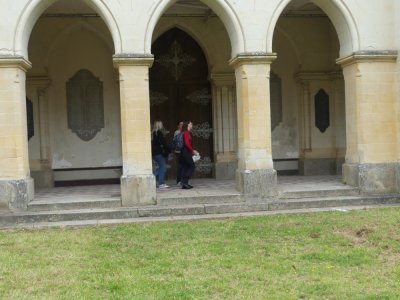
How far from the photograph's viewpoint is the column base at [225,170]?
1503cm

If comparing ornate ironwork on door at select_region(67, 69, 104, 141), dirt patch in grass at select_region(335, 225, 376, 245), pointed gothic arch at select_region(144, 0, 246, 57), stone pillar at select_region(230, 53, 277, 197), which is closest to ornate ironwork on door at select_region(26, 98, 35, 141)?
ornate ironwork on door at select_region(67, 69, 104, 141)

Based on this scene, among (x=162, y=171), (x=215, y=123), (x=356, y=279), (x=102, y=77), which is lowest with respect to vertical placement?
(x=356, y=279)

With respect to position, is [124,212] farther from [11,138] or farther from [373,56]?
[373,56]

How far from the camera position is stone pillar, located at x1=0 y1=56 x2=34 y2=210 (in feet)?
35.9

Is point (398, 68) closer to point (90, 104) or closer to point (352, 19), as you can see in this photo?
point (352, 19)

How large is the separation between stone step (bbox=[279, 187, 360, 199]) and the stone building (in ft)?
0.91

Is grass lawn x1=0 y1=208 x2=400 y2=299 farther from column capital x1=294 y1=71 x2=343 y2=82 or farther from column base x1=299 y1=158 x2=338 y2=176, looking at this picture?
column capital x1=294 y1=71 x2=343 y2=82

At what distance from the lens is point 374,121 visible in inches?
478

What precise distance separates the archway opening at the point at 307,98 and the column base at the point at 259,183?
4.01m

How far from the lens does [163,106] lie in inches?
607

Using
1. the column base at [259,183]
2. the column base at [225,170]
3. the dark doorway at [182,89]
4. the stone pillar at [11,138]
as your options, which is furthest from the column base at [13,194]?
the column base at [225,170]

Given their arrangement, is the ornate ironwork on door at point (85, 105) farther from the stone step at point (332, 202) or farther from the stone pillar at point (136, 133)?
the stone step at point (332, 202)

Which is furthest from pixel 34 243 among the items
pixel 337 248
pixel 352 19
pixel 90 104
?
pixel 352 19

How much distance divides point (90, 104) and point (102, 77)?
793mm
